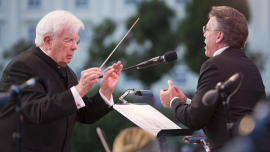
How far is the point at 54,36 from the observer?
8.79 feet

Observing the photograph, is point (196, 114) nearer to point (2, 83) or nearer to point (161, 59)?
point (161, 59)

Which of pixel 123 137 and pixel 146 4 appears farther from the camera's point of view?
pixel 146 4

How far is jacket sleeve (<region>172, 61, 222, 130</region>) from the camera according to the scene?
A: 2.29 m

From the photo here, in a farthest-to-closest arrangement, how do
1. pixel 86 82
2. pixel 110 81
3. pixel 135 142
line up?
pixel 110 81 < pixel 86 82 < pixel 135 142

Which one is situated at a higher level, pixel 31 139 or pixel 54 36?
pixel 54 36

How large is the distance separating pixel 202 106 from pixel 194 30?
53.4 feet

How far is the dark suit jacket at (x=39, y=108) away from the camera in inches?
91.3

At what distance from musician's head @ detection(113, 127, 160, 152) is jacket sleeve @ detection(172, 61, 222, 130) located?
87cm

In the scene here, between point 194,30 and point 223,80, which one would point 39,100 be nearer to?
point 223,80

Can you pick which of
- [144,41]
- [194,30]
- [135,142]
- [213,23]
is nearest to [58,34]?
[213,23]

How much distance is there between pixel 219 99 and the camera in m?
2.33

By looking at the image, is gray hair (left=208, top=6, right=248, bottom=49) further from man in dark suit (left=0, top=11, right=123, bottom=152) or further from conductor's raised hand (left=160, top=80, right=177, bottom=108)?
man in dark suit (left=0, top=11, right=123, bottom=152)

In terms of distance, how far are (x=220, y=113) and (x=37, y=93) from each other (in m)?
1.38

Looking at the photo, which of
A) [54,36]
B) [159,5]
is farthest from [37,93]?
[159,5]
